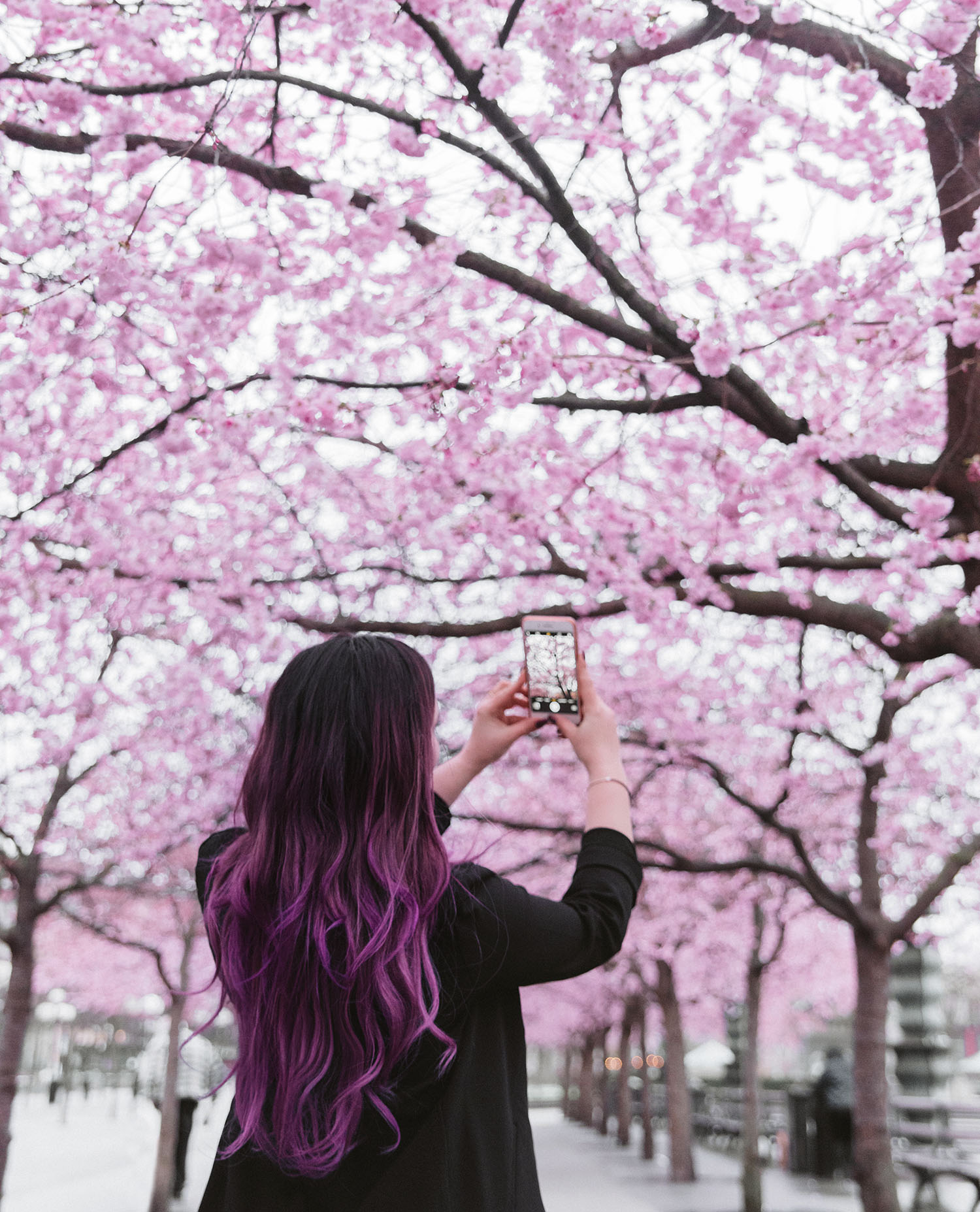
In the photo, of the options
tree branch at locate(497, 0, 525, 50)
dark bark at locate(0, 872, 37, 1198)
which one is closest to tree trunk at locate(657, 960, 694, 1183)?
dark bark at locate(0, 872, 37, 1198)

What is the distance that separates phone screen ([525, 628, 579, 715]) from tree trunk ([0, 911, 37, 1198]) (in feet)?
26.0

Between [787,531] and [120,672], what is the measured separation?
6.17m

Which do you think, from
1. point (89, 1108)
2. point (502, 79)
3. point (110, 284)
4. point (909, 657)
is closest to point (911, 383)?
point (909, 657)

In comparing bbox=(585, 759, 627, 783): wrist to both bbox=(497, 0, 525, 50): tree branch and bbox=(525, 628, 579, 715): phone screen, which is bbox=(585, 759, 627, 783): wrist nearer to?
bbox=(525, 628, 579, 715): phone screen

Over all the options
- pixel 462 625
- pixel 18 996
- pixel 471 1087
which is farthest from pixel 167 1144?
pixel 471 1087

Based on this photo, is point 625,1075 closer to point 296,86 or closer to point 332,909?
point 296,86

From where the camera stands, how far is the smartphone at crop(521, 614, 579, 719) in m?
1.83

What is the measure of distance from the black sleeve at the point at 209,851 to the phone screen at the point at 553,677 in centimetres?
52

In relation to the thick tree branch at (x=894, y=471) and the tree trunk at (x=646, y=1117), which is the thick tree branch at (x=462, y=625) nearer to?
the thick tree branch at (x=894, y=471)

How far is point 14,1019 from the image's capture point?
846 cm

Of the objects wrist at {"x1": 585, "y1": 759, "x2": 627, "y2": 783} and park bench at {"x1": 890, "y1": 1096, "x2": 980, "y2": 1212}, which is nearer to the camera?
wrist at {"x1": 585, "y1": 759, "x2": 627, "y2": 783}

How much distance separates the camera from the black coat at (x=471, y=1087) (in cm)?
143

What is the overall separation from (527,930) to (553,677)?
1.56ft

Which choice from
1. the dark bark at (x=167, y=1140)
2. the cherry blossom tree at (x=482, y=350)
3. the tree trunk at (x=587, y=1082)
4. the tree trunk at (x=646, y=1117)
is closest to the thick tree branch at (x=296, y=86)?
the cherry blossom tree at (x=482, y=350)
